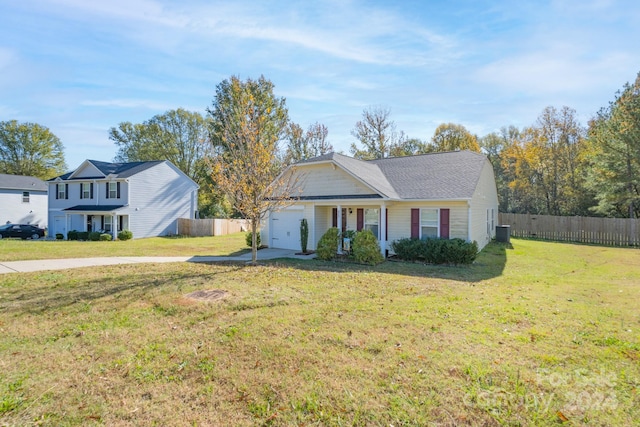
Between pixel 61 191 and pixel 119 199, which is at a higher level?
pixel 61 191

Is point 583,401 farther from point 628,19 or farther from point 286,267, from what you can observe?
point 628,19

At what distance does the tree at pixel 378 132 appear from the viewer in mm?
36094

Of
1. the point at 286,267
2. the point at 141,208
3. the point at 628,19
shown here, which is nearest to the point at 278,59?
the point at 286,267

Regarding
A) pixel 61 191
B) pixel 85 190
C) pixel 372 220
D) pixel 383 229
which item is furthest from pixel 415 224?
pixel 61 191

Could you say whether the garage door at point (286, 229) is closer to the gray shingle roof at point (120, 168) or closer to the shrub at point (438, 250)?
the shrub at point (438, 250)

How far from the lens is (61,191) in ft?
99.1

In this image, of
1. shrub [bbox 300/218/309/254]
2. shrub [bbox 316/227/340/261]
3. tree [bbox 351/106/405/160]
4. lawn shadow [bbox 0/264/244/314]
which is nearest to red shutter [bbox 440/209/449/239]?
shrub [bbox 316/227/340/261]

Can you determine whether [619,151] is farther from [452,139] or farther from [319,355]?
[319,355]

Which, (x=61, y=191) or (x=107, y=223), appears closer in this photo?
(x=107, y=223)

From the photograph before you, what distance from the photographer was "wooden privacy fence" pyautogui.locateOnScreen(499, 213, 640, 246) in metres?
20.1

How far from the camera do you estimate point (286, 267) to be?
12156mm

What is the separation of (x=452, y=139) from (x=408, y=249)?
27.1m

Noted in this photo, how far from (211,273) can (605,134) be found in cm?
2562

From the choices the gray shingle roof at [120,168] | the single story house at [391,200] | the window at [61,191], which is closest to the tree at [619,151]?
the single story house at [391,200]
